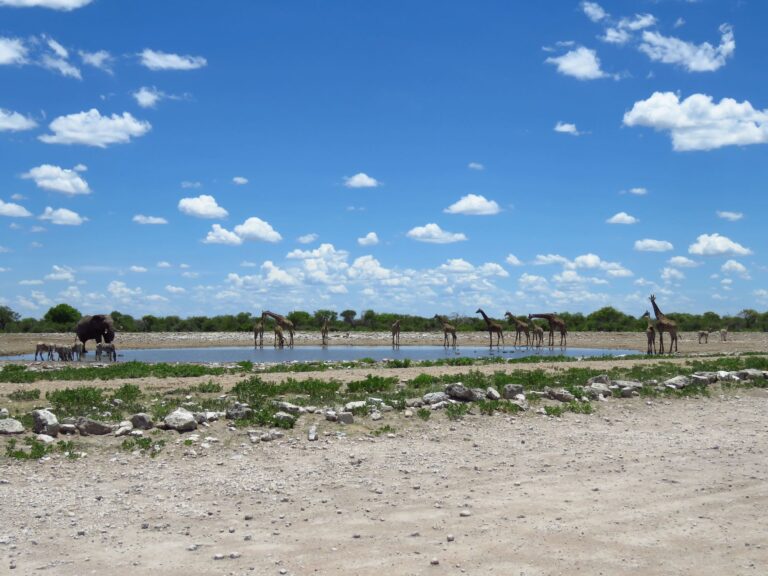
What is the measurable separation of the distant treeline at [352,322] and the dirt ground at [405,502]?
74.2 meters

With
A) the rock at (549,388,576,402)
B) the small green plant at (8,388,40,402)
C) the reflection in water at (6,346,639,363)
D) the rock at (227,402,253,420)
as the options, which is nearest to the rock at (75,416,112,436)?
the rock at (227,402,253,420)

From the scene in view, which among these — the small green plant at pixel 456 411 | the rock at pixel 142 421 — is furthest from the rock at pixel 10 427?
the small green plant at pixel 456 411

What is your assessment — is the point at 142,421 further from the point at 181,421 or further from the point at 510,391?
the point at 510,391

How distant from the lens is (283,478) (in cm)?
1005

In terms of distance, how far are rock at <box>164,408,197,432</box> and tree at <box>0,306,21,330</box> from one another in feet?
283

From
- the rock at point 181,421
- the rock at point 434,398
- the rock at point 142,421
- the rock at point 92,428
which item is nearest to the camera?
the rock at point 92,428

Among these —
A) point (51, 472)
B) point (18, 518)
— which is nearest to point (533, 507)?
point (18, 518)

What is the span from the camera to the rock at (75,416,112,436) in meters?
11.9

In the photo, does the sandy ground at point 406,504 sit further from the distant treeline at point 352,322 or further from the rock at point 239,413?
the distant treeline at point 352,322

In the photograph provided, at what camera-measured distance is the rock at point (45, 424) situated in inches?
461

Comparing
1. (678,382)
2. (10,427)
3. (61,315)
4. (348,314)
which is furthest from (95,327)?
(348,314)

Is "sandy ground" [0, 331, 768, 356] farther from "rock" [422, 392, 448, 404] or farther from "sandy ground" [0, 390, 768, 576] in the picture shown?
"sandy ground" [0, 390, 768, 576]

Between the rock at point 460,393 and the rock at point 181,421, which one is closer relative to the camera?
the rock at point 181,421

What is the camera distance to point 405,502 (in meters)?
8.92
